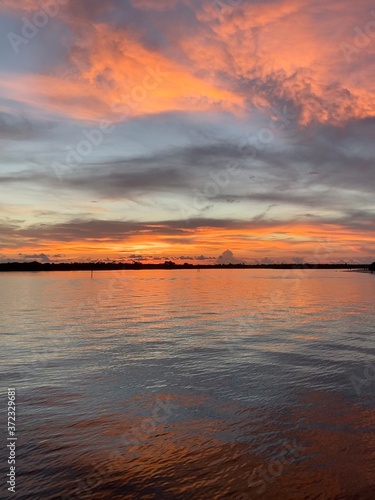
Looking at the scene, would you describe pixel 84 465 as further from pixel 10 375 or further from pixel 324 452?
pixel 10 375

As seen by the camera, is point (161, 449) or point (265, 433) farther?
point (265, 433)

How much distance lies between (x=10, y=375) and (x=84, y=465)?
527 inches

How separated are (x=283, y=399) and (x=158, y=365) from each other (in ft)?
32.8

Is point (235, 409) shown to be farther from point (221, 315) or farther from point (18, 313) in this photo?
point (18, 313)

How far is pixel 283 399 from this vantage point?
19922 mm

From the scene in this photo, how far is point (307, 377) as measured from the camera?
78.8 ft

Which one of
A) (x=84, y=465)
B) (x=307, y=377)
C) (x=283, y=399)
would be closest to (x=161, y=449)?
(x=84, y=465)

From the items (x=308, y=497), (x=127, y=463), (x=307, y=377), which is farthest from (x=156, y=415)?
(x=307, y=377)

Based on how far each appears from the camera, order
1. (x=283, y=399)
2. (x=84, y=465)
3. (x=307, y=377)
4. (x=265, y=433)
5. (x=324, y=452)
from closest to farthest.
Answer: (x=84, y=465)
(x=324, y=452)
(x=265, y=433)
(x=283, y=399)
(x=307, y=377)

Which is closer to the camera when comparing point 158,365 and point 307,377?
point 307,377

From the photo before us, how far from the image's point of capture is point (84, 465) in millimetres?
13305

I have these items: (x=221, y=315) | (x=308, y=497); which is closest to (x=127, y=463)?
(x=308, y=497)

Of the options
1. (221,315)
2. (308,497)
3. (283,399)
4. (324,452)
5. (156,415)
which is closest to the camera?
(308,497)

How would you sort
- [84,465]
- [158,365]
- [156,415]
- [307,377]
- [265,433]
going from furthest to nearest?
[158,365] < [307,377] < [156,415] < [265,433] < [84,465]
